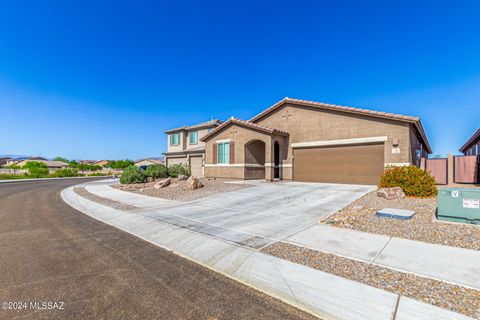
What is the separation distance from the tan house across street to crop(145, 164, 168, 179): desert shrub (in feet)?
13.6

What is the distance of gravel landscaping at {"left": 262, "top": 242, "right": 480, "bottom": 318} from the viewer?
3.11 m

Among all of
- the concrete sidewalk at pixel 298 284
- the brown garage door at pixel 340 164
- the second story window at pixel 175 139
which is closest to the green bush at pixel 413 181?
the brown garage door at pixel 340 164

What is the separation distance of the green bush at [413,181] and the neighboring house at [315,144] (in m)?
3.45

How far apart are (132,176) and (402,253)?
19514 millimetres

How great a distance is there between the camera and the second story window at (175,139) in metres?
31.1

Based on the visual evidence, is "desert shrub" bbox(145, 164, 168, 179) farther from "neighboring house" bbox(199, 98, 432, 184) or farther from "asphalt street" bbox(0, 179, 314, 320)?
"asphalt street" bbox(0, 179, 314, 320)

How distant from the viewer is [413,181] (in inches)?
405

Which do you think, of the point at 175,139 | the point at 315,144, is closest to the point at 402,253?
the point at 315,144

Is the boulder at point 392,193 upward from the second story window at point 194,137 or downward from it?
downward

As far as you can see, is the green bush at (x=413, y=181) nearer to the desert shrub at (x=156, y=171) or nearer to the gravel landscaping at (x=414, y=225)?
the gravel landscaping at (x=414, y=225)

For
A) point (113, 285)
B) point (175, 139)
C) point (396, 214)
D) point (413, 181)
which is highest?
point (175, 139)

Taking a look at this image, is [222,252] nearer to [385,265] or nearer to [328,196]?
[385,265]

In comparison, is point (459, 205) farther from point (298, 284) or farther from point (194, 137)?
point (194, 137)

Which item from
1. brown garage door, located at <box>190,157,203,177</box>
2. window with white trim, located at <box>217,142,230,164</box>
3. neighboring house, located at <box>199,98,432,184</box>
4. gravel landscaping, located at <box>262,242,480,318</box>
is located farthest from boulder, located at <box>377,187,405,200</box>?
brown garage door, located at <box>190,157,203,177</box>
